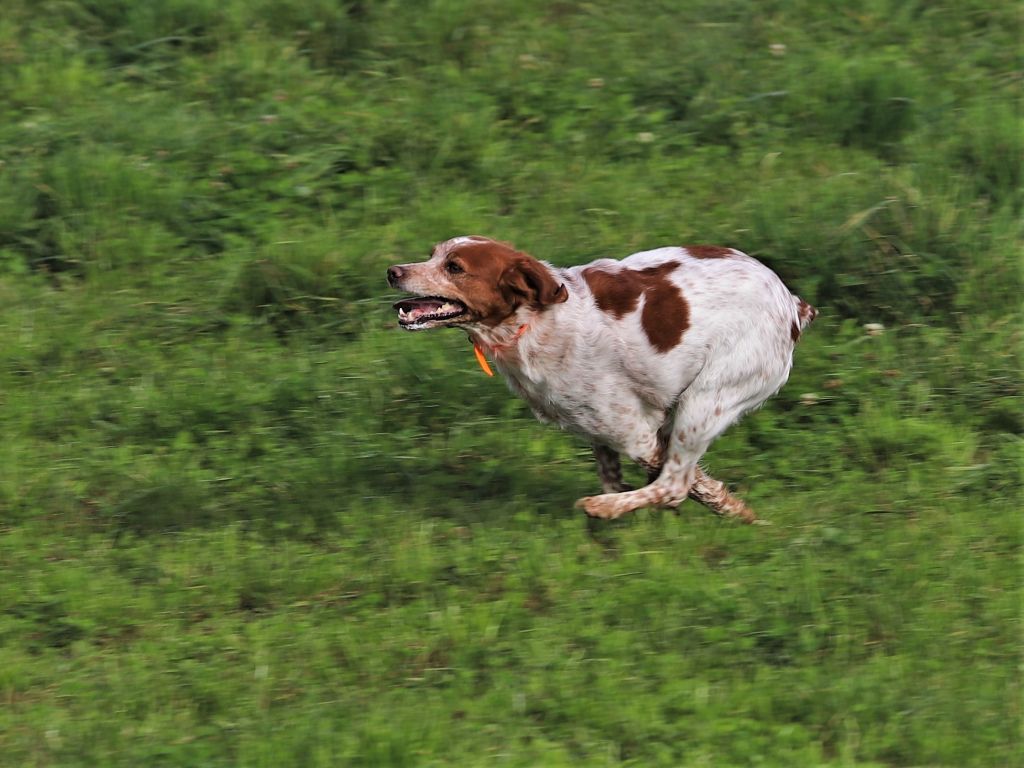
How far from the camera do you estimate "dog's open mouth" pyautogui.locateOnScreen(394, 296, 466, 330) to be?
215 inches

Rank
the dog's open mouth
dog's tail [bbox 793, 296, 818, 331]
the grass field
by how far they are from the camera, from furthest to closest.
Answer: dog's tail [bbox 793, 296, 818, 331]
the dog's open mouth
the grass field

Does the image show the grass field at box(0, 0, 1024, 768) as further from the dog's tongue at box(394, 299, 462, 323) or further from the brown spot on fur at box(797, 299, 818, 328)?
the dog's tongue at box(394, 299, 462, 323)

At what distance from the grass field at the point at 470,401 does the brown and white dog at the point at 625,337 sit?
40cm

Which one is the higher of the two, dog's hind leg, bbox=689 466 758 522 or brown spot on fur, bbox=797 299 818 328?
brown spot on fur, bbox=797 299 818 328

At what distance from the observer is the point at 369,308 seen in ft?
24.4

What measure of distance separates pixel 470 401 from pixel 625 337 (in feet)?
4.37

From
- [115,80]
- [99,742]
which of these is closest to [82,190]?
[115,80]

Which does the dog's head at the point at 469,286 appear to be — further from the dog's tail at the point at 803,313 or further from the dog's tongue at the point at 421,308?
the dog's tail at the point at 803,313

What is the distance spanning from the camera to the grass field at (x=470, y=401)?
4738mm

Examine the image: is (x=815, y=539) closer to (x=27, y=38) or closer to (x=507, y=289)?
(x=507, y=289)

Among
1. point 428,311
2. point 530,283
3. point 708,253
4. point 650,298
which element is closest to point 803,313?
point 708,253

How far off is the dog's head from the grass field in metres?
0.87

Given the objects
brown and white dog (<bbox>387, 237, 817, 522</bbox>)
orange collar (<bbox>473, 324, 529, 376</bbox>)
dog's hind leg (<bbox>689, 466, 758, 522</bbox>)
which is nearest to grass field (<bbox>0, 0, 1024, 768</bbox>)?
dog's hind leg (<bbox>689, 466, 758, 522</bbox>)

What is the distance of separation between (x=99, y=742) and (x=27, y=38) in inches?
237
